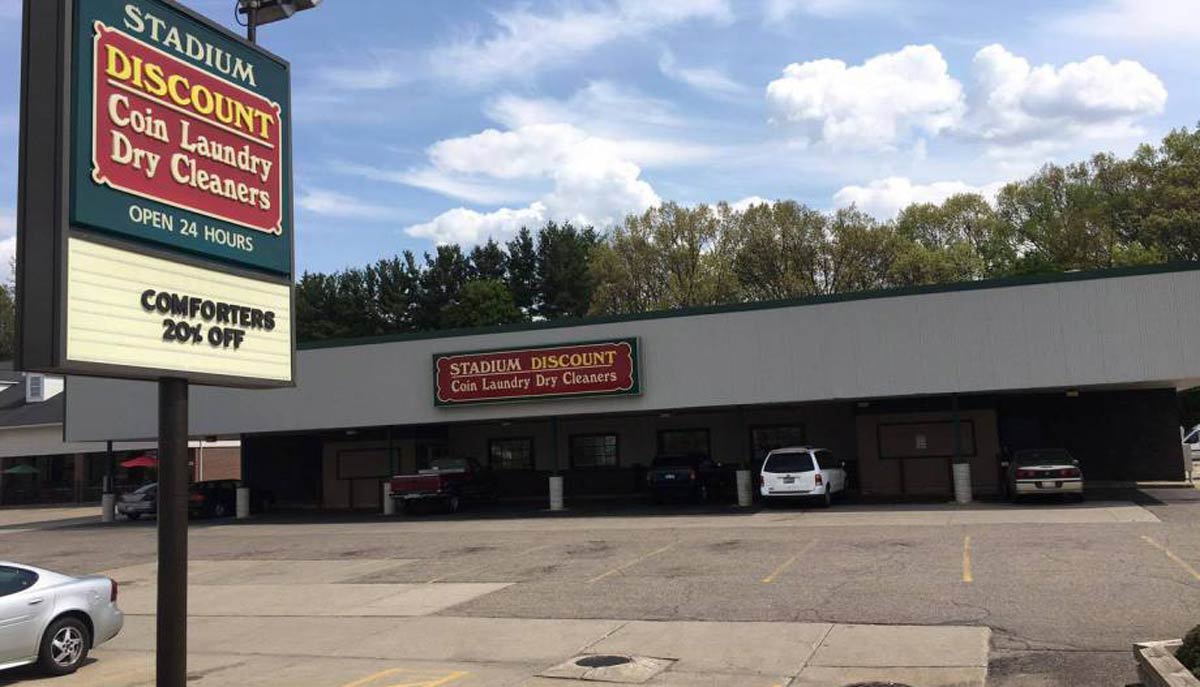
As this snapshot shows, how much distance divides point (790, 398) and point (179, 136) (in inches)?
901

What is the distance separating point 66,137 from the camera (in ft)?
18.9

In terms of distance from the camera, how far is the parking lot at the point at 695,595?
10.7 meters

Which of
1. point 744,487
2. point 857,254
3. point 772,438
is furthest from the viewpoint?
point 857,254

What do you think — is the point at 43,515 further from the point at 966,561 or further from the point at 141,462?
the point at 966,561

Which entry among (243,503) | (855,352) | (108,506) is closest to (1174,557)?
(855,352)

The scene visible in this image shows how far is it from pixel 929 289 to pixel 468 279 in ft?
191

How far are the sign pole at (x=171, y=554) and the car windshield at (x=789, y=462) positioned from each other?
22.6 meters

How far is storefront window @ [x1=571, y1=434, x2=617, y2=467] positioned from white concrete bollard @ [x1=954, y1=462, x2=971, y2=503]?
14.4 metres

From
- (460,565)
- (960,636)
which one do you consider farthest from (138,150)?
(460,565)

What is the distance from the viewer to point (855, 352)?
27125 mm

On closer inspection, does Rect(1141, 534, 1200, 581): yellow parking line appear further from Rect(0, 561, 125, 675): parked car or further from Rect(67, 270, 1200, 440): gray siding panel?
Rect(0, 561, 125, 675): parked car

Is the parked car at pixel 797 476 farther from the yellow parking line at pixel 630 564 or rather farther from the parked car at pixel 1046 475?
the yellow parking line at pixel 630 564

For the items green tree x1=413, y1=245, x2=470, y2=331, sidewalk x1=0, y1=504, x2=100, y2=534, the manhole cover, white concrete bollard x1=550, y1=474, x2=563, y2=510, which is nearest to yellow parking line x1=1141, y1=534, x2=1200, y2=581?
the manhole cover

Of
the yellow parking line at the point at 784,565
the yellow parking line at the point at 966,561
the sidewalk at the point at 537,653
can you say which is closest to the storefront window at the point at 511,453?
the yellow parking line at the point at 784,565
